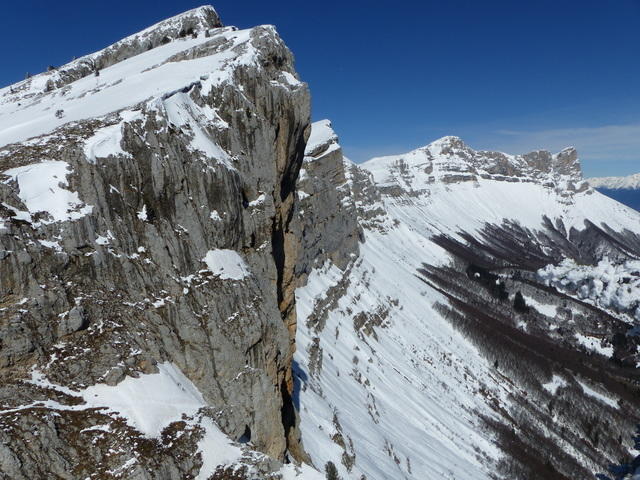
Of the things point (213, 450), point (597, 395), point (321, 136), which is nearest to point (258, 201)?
point (213, 450)

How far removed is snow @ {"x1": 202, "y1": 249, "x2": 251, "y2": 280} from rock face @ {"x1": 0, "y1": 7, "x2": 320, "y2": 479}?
0.13 meters

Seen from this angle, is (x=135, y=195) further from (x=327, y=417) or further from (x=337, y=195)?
(x=337, y=195)

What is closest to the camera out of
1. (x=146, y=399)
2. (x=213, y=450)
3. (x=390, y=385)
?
(x=146, y=399)

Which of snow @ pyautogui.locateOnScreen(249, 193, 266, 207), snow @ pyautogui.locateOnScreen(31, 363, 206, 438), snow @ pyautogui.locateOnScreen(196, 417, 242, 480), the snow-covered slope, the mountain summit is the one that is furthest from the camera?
the snow-covered slope

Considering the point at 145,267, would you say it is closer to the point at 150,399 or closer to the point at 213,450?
the point at 150,399

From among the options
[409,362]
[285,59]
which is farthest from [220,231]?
[409,362]

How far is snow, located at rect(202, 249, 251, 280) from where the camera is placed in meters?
25.3

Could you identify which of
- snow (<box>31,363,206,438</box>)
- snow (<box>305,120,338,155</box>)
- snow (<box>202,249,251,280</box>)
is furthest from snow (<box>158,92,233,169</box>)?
snow (<box>305,120,338,155</box>)

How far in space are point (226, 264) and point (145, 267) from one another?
5.21 meters

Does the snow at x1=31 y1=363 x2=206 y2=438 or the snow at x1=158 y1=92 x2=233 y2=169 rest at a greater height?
the snow at x1=158 y1=92 x2=233 y2=169

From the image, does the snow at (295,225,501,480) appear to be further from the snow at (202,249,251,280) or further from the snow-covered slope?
the snow at (202,249,251,280)

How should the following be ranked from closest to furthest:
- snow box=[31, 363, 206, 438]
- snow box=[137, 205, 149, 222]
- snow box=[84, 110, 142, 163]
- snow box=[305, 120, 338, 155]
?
1. snow box=[31, 363, 206, 438]
2. snow box=[84, 110, 142, 163]
3. snow box=[137, 205, 149, 222]
4. snow box=[305, 120, 338, 155]

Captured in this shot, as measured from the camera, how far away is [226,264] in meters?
26.2

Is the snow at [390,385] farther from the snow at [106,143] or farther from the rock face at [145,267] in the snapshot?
the snow at [106,143]
